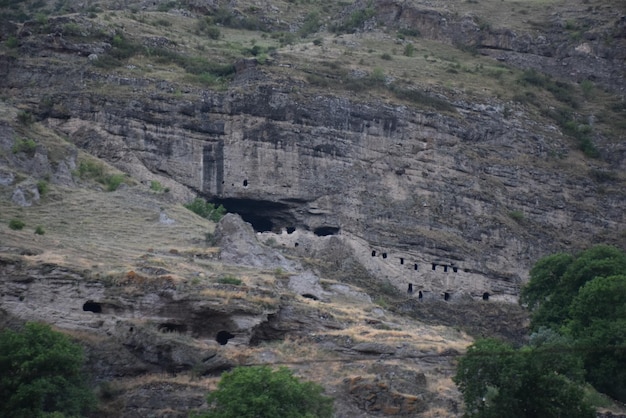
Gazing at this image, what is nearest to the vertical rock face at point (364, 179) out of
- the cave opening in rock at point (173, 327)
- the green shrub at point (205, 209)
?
the green shrub at point (205, 209)

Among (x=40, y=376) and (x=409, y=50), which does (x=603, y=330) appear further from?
(x=409, y=50)

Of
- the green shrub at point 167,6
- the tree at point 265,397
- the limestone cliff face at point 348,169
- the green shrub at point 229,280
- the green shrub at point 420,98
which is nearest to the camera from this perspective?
the tree at point 265,397

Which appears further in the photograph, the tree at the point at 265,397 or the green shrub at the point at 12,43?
the green shrub at the point at 12,43

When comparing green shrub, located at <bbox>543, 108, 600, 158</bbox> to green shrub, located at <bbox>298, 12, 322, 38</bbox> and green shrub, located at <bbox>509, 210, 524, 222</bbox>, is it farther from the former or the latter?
green shrub, located at <bbox>298, 12, 322, 38</bbox>

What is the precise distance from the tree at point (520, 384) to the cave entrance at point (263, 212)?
87.3ft

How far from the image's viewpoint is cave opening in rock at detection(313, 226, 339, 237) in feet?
222

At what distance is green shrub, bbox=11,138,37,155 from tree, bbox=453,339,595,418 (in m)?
27.1

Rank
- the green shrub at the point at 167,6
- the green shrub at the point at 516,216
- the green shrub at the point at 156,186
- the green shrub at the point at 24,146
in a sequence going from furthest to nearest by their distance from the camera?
the green shrub at the point at 167,6, the green shrub at the point at 516,216, the green shrub at the point at 156,186, the green shrub at the point at 24,146

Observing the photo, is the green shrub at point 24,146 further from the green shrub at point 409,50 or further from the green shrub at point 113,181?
the green shrub at point 409,50

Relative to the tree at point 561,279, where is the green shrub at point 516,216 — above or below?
below

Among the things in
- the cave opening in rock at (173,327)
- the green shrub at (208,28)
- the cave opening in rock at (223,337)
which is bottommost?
the cave opening in rock at (223,337)

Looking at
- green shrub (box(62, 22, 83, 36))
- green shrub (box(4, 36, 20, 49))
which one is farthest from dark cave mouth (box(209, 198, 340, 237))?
green shrub (box(4, 36, 20, 49))

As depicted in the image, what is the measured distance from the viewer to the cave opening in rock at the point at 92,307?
47.6 m

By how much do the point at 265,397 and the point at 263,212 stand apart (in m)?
30.5
